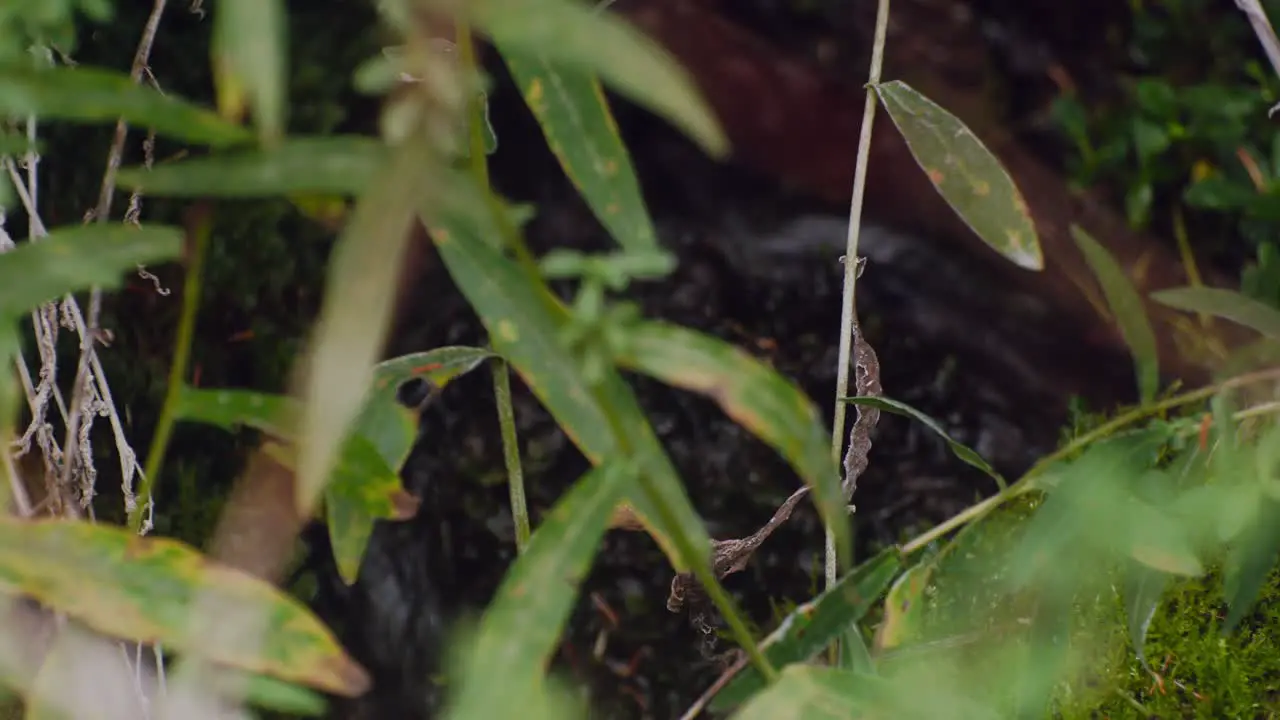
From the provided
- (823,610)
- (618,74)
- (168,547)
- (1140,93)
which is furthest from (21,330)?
(1140,93)

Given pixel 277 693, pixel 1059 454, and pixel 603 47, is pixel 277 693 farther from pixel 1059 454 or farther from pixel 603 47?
pixel 1059 454

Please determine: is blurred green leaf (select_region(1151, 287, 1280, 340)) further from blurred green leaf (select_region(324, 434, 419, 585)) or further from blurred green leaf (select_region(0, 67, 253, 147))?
blurred green leaf (select_region(0, 67, 253, 147))

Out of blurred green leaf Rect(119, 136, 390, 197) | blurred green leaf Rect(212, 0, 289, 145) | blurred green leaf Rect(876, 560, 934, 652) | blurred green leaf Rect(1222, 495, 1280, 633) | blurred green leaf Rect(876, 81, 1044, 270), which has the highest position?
blurred green leaf Rect(212, 0, 289, 145)

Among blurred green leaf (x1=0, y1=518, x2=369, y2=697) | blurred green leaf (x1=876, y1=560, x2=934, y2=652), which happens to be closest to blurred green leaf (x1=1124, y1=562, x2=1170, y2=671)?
blurred green leaf (x1=876, y1=560, x2=934, y2=652)

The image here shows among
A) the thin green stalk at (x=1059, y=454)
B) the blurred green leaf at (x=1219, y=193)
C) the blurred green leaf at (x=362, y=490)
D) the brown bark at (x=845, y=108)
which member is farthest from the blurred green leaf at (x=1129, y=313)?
the brown bark at (x=845, y=108)

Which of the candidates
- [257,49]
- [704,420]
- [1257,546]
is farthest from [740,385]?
[704,420]

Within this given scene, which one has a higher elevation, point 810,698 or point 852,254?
point 852,254
